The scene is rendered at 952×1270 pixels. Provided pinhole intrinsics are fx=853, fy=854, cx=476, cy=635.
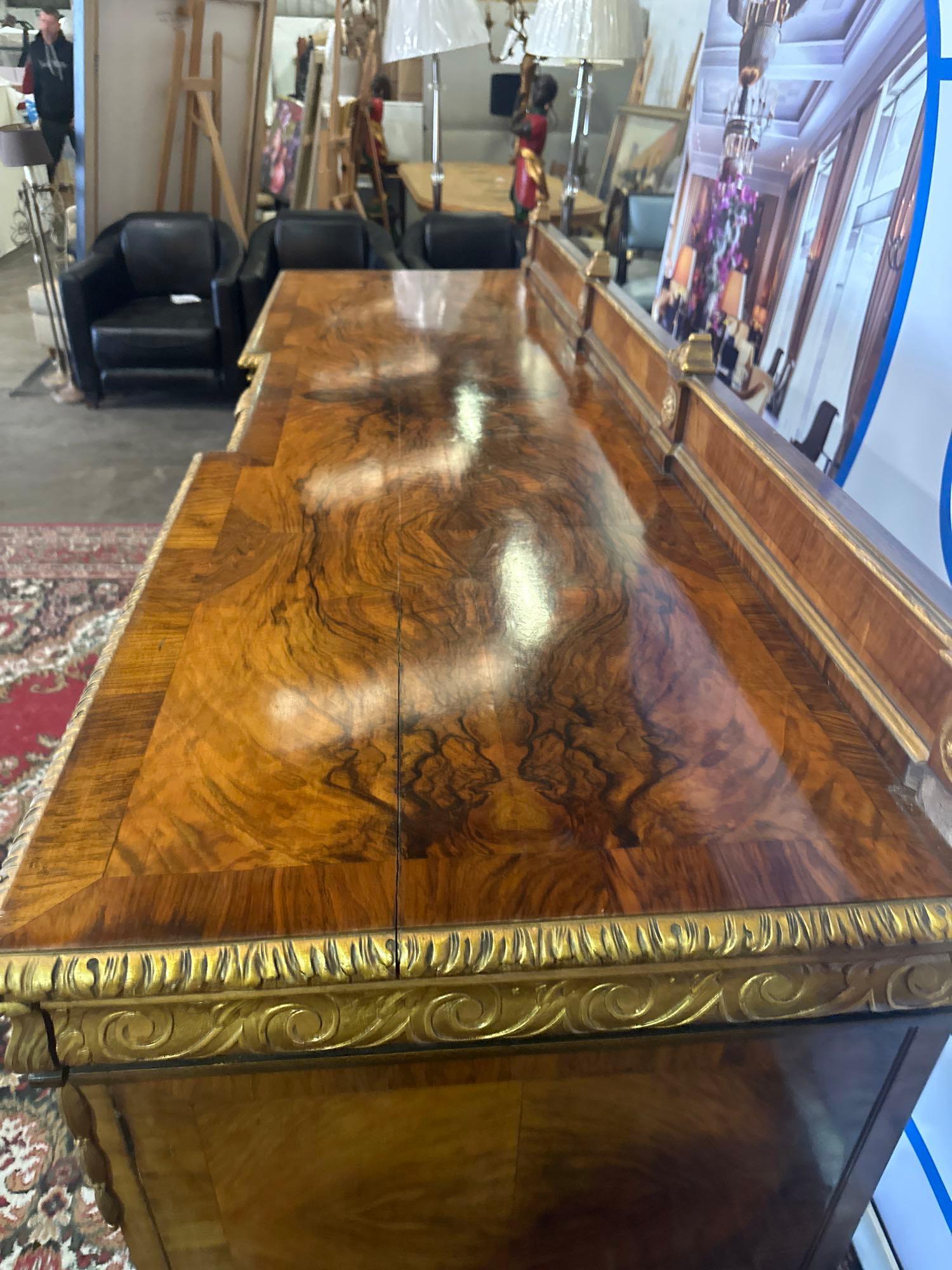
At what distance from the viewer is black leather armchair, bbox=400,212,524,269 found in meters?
4.09

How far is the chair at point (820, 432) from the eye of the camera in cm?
143

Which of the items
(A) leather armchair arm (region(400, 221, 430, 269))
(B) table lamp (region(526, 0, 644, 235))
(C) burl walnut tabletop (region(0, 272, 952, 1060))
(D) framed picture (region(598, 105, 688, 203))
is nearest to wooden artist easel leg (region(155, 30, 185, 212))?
(A) leather armchair arm (region(400, 221, 430, 269))

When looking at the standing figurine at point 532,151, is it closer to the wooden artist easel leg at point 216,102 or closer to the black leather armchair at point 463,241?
the black leather armchair at point 463,241

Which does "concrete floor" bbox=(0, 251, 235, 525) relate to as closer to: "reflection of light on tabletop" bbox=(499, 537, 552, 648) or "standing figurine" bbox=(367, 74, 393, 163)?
"reflection of light on tabletop" bbox=(499, 537, 552, 648)

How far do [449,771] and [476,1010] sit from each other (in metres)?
0.21

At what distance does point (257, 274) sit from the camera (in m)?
3.83

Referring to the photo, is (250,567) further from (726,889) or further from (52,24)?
(52,24)

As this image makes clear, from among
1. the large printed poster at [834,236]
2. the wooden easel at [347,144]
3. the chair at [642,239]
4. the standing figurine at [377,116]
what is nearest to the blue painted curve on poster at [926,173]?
the large printed poster at [834,236]

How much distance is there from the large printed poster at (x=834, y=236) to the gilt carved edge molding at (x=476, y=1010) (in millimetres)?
631

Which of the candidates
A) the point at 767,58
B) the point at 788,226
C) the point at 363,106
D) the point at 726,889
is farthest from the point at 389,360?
the point at 363,106

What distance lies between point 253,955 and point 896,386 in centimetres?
115

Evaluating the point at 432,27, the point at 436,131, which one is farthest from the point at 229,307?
the point at 432,27

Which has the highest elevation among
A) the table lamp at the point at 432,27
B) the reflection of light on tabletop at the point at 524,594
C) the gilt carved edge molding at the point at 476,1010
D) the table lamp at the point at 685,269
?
the table lamp at the point at 432,27

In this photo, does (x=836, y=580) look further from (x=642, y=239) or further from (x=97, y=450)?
(x=97, y=450)
